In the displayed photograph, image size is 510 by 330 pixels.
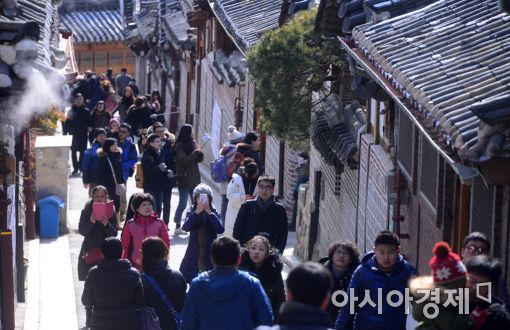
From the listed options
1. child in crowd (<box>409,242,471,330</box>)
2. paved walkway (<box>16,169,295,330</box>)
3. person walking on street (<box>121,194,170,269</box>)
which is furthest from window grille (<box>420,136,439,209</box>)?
child in crowd (<box>409,242,471,330</box>)

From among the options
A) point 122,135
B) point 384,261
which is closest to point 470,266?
point 384,261

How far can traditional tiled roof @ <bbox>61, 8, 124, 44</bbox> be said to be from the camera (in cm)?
4869

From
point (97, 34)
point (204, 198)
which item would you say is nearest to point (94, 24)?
point (97, 34)

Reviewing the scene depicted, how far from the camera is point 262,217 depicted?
13.9 m

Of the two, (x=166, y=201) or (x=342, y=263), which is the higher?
(x=342, y=263)

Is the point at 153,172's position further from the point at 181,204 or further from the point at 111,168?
the point at 181,204

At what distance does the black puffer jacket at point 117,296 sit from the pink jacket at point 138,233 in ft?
8.03

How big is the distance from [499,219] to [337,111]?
25.5ft

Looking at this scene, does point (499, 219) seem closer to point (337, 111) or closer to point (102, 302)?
point (102, 302)

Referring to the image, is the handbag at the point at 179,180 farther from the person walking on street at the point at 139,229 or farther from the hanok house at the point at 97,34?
the hanok house at the point at 97,34

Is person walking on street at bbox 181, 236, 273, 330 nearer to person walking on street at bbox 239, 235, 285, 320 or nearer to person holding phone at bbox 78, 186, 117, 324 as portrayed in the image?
person walking on street at bbox 239, 235, 285, 320

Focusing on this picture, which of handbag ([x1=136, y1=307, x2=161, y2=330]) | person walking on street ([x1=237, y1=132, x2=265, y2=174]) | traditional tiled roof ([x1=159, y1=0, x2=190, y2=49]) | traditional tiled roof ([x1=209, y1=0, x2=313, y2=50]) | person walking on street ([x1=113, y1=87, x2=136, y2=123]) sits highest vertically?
traditional tiled roof ([x1=159, y1=0, x2=190, y2=49])

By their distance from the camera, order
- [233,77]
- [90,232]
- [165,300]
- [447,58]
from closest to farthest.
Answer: [165,300]
[447,58]
[90,232]
[233,77]

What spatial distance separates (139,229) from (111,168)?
20.8 ft
